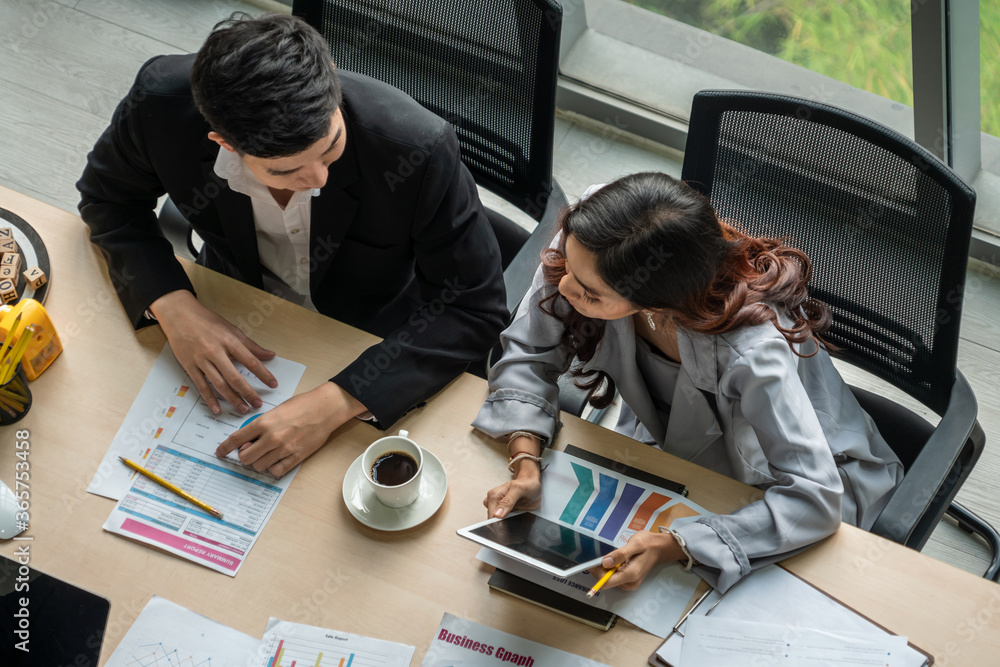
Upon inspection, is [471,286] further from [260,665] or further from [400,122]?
[260,665]

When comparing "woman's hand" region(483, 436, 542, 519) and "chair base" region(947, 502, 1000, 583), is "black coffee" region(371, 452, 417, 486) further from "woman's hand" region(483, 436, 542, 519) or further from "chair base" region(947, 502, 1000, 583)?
"chair base" region(947, 502, 1000, 583)

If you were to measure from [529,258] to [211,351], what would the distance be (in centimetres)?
63

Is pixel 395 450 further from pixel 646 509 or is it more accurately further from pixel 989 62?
pixel 989 62

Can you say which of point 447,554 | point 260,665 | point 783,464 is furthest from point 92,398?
point 783,464

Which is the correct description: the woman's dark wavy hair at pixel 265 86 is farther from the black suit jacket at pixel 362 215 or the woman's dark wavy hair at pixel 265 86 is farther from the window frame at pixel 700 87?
the window frame at pixel 700 87

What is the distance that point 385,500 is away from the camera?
1270 millimetres

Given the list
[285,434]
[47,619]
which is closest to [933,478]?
[285,434]

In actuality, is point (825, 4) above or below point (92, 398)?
above

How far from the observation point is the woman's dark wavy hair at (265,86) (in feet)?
3.86

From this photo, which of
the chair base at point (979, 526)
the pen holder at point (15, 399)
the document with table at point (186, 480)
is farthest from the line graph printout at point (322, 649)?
the chair base at point (979, 526)

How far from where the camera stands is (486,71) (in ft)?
5.32

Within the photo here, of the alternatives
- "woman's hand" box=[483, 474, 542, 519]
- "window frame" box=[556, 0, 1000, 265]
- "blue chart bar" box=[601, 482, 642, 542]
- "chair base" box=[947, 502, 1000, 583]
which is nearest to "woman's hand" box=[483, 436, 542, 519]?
"woman's hand" box=[483, 474, 542, 519]

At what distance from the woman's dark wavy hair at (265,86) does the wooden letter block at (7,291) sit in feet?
1.74

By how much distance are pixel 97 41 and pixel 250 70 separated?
2.26 metres
